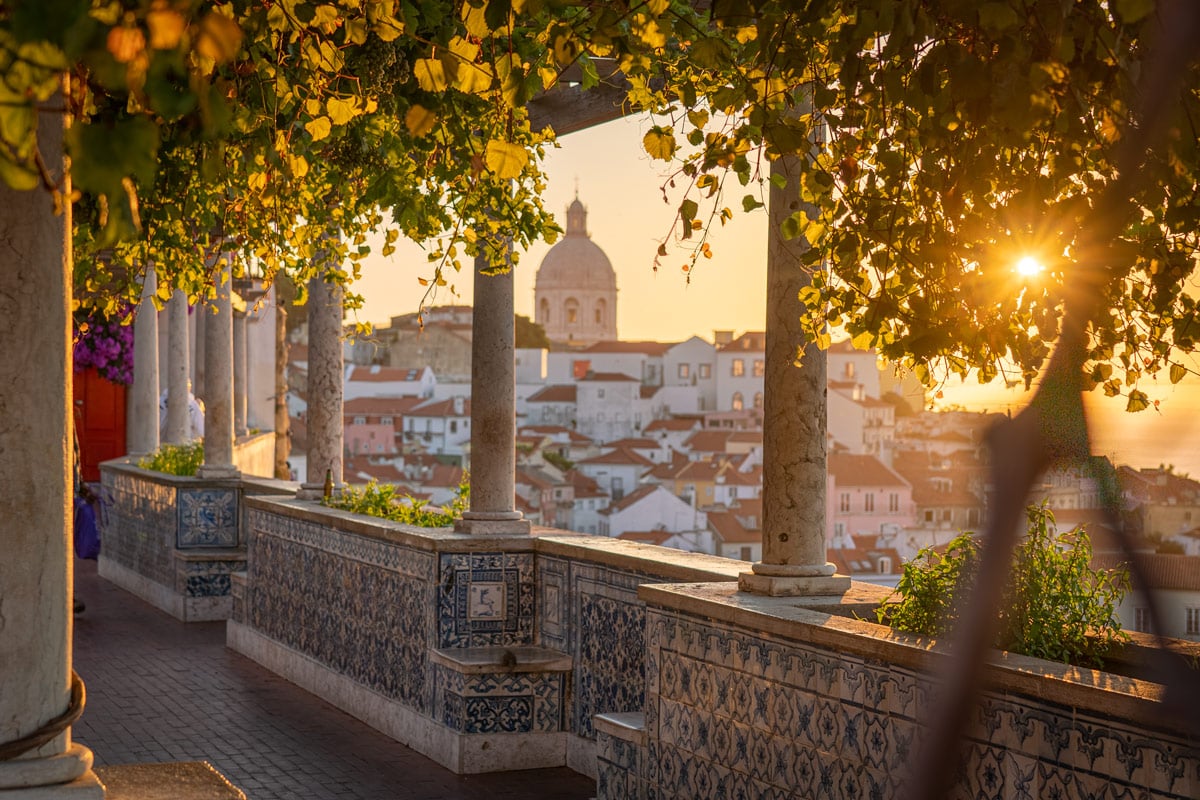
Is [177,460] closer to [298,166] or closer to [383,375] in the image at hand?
[298,166]

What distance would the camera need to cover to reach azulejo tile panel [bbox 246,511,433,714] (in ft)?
26.2

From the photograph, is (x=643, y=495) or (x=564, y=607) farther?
(x=643, y=495)

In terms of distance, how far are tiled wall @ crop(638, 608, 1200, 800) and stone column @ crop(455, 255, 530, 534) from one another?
225cm

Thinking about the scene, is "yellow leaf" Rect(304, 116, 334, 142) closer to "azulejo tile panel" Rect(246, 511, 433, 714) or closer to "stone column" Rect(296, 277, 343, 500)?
"azulejo tile panel" Rect(246, 511, 433, 714)

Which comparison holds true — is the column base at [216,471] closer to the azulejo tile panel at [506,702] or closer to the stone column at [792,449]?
the azulejo tile panel at [506,702]

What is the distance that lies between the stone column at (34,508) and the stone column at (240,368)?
18.2 m

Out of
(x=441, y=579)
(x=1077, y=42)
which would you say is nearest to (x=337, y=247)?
(x=441, y=579)

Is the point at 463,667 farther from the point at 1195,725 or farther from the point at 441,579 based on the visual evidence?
the point at 1195,725

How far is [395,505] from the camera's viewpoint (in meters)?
9.20

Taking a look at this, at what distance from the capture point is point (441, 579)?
7.66 metres

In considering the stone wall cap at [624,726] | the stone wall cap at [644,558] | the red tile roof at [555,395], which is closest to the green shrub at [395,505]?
the stone wall cap at [644,558]

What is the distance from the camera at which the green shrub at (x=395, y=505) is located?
859 cm

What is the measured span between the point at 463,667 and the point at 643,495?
3702 cm

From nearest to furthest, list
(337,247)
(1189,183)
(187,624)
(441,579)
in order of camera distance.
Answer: (1189,183) < (441,579) < (337,247) < (187,624)
